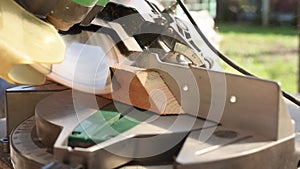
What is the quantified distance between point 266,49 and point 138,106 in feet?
12.1

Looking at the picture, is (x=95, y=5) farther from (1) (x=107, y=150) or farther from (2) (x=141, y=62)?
(1) (x=107, y=150)

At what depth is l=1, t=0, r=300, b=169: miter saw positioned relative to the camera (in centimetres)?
50

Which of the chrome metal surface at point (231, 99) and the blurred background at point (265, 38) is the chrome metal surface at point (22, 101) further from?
the blurred background at point (265, 38)

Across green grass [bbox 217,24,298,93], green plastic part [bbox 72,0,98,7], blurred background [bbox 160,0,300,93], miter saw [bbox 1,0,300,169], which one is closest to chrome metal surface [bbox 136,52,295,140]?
miter saw [bbox 1,0,300,169]

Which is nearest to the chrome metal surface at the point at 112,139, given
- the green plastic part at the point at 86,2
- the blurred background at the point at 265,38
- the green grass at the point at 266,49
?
the green plastic part at the point at 86,2

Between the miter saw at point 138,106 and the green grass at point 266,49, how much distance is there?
2530mm

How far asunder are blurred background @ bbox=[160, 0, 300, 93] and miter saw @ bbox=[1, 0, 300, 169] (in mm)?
2357

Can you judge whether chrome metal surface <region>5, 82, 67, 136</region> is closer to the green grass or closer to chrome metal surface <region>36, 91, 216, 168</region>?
chrome metal surface <region>36, 91, 216, 168</region>

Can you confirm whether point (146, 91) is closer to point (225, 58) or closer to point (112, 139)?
point (112, 139)

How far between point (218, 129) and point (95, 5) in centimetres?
25

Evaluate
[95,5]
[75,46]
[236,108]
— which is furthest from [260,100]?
[75,46]

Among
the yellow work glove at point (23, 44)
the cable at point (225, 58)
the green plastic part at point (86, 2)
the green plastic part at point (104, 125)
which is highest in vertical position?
the green plastic part at point (86, 2)

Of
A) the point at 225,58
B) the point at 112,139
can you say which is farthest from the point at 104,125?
the point at 225,58

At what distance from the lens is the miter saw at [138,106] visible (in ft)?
1.64
